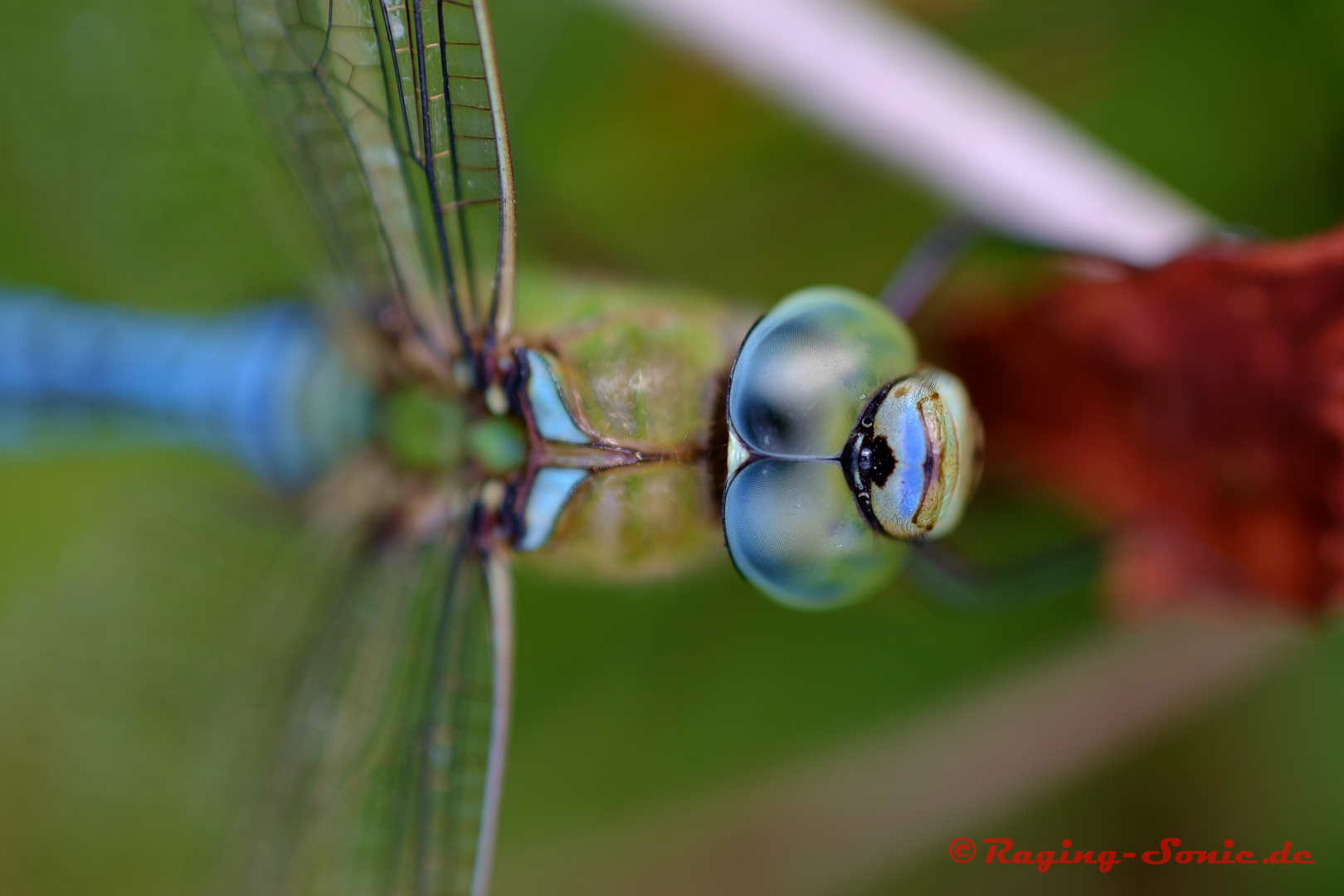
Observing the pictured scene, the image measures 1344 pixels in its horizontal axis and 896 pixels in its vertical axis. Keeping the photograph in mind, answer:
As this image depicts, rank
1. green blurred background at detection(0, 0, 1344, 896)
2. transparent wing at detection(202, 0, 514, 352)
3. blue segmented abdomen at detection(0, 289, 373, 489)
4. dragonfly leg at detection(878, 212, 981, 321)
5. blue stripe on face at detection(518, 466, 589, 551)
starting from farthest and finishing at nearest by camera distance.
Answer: blue segmented abdomen at detection(0, 289, 373, 489) < green blurred background at detection(0, 0, 1344, 896) < dragonfly leg at detection(878, 212, 981, 321) < blue stripe on face at detection(518, 466, 589, 551) < transparent wing at detection(202, 0, 514, 352)

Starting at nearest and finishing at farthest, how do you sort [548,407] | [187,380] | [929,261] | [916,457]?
[916,457] < [548,407] < [929,261] < [187,380]

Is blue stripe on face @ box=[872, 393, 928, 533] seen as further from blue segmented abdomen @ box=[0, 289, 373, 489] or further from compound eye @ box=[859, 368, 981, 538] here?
blue segmented abdomen @ box=[0, 289, 373, 489]

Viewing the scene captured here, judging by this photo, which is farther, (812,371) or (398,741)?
(398,741)

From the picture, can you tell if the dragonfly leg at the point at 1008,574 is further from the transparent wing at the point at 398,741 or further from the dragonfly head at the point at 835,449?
the transparent wing at the point at 398,741

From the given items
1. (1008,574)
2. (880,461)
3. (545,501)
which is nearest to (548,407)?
(545,501)

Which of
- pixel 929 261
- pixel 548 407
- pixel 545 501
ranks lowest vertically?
pixel 545 501

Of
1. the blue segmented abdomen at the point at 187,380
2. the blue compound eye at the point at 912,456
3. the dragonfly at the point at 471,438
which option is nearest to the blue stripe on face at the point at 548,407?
the dragonfly at the point at 471,438

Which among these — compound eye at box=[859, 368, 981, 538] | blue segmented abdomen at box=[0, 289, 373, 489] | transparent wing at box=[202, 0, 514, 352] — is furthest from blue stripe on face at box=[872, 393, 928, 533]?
blue segmented abdomen at box=[0, 289, 373, 489]

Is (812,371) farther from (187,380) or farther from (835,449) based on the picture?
(187,380)
